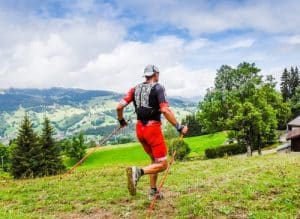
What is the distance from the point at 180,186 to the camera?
13.3 metres

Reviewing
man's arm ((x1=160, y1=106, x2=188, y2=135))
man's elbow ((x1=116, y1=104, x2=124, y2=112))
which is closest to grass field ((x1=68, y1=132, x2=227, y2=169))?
man's elbow ((x1=116, y1=104, x2=124, y2=112))

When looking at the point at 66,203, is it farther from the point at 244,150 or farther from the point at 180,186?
the point at 244,150

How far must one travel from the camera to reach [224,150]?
8088cm

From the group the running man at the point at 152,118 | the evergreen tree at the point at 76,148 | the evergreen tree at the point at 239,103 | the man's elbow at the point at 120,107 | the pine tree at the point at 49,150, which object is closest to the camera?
the running man at the point at 152,118

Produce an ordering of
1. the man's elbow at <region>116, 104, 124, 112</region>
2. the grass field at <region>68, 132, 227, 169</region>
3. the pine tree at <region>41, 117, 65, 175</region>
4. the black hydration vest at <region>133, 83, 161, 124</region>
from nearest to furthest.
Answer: the black hydration vest at <region>133, 83, 161, 124</region>
the man's elbow at <region>116, 104, 124, 112</region>
the pine tree at <region>41, 117, 65, 175</region>
the grass field at <region>68, 132, 227, 169</region>

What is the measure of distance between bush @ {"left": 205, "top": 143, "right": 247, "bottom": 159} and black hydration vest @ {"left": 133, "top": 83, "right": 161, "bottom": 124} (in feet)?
225

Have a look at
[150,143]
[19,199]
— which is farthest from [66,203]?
[150,143]

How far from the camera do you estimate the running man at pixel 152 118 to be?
1018 cm

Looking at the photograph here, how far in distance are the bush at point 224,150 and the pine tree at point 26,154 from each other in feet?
118

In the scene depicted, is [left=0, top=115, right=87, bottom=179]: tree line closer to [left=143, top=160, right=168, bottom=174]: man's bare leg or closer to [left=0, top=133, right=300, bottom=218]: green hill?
[left=0, top=133, right=300, bottom=218]: green hill

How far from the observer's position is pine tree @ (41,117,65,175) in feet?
186

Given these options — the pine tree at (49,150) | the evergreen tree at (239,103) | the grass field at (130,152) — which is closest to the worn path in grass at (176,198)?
the pine tree at (49,150)

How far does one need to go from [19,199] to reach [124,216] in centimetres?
460

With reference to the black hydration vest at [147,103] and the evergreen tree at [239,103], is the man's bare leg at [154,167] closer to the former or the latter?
the black hydration vest at [147,103]
